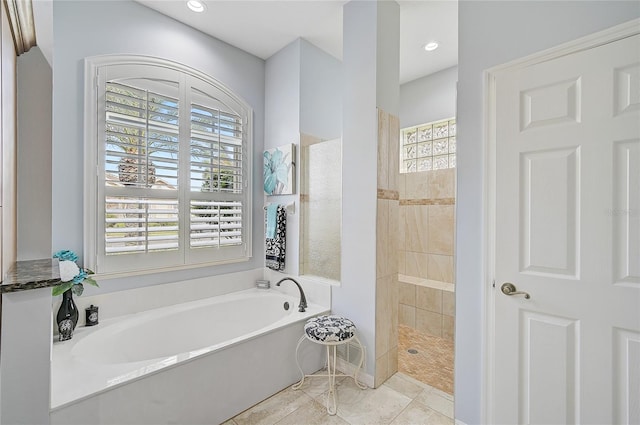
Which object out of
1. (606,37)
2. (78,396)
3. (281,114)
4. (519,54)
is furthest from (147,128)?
(606,37)

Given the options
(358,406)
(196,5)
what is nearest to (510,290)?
(358,406)

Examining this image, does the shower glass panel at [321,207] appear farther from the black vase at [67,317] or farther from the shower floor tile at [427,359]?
the black vase at [67,317]

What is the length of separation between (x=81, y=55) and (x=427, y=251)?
12.4ft

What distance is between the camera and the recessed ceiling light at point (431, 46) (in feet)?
9.71

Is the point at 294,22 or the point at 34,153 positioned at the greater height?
the point at 294,22

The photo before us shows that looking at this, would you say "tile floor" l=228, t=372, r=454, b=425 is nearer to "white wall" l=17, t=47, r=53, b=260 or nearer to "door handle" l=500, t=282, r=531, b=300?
"door handle" l=500, t=282, r=531, b=300

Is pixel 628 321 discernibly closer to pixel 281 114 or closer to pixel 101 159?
pixel 281 114

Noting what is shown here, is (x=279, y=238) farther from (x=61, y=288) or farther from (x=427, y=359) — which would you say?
(x=427, y=359)

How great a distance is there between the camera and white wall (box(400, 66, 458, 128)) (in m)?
3.47

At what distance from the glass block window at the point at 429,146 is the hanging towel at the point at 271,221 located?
2016mm

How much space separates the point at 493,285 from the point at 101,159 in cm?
281

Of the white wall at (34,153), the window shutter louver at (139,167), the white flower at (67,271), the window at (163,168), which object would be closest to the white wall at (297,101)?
the window at (163,168)

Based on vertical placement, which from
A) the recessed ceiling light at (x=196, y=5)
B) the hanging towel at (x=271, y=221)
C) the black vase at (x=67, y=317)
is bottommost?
the black vase at (x=67, y=317)

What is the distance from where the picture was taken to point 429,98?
3672mm
